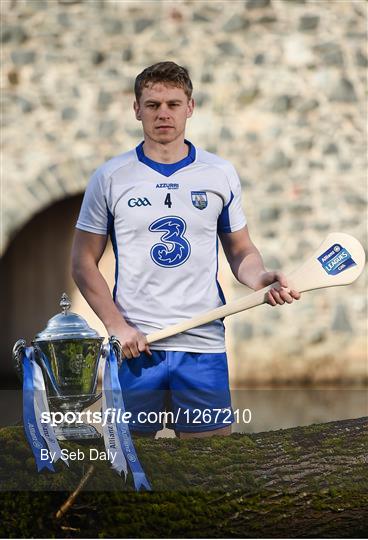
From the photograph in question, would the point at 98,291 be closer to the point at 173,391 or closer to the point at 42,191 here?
the point at 173,391

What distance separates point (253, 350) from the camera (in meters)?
7.17

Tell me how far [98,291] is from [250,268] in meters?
0.41

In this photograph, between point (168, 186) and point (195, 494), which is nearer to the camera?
point (195, 494)

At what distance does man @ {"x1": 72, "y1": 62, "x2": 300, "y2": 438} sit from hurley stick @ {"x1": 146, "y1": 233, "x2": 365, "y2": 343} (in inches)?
1.3

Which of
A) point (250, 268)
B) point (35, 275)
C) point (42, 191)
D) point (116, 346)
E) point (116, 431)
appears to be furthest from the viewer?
point (35, 275)

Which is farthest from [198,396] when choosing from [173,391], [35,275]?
[35,275]

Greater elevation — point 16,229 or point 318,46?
point 318,46

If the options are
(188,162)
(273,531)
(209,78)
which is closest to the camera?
(273,531)

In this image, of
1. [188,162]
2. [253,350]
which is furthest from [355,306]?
[188,162]

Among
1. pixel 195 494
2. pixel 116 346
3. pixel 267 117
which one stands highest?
pixel 267 117

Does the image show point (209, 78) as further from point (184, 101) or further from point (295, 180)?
point (184, 101)

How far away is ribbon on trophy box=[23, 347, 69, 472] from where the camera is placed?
279 centimetres

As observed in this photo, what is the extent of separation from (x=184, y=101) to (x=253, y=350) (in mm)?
4260

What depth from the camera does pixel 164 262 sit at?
3029 millimetres
